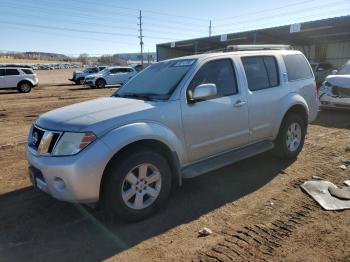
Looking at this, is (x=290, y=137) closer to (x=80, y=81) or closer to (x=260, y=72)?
(x=260, y=72)

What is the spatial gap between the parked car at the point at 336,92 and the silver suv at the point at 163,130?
197 inches

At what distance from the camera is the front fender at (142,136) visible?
12.1 ft

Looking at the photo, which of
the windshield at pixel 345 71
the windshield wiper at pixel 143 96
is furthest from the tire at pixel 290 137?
the windshield at pixel 345 71

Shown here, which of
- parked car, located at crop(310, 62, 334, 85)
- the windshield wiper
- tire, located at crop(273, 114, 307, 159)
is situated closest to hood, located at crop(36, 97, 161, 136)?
the windshield wiper

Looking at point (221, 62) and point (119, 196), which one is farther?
point (221, 62)

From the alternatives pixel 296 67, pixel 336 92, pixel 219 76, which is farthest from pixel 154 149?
pixel 336 92

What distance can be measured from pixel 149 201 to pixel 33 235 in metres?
1.28

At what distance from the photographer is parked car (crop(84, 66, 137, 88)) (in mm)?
28375

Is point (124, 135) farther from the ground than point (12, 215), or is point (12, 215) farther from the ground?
point (124, 135)

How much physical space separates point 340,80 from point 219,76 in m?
7.02

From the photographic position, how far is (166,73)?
4863 mm

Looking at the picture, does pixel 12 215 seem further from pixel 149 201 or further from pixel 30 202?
pixel 149 201

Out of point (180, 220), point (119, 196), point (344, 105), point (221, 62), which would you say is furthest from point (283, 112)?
point (344, 105)

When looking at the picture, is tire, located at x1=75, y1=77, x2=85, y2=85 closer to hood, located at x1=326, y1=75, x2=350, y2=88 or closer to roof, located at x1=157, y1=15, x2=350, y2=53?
roof, located at x1=157, y1=15, x2=350, y2=53
